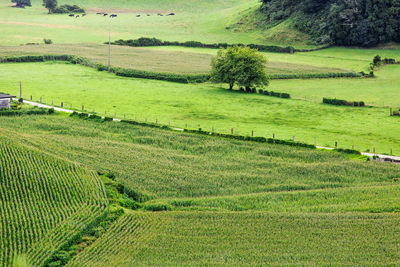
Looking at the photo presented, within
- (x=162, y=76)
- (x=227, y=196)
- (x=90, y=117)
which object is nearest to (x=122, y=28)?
(x=162, y=76)

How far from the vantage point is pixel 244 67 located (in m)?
98.4

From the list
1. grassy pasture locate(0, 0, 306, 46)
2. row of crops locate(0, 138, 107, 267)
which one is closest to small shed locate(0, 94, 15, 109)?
row of crops locate(0, 138, 107, 267)

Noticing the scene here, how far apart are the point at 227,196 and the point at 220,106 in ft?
121

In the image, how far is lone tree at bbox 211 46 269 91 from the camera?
323 feet

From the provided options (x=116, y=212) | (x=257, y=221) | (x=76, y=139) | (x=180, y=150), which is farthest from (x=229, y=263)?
(x=76, y=139)

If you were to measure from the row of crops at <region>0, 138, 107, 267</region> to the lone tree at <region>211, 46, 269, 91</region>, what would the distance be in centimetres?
4650

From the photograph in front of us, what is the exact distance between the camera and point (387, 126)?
252 feet

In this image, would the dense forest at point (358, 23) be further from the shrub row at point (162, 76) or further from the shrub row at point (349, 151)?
the shrub row at point (349, 151)

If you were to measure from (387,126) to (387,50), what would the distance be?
7063 cm

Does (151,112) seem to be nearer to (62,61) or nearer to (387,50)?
(62,61)

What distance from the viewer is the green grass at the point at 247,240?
40.0 m

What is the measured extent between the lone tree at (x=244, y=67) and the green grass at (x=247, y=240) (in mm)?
53181

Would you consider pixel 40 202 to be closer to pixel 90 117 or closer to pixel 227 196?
pixel 227 196

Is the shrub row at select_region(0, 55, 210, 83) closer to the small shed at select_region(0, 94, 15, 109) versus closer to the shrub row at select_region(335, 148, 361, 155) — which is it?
the small shed at select_region(0, 94, 15, 109)
